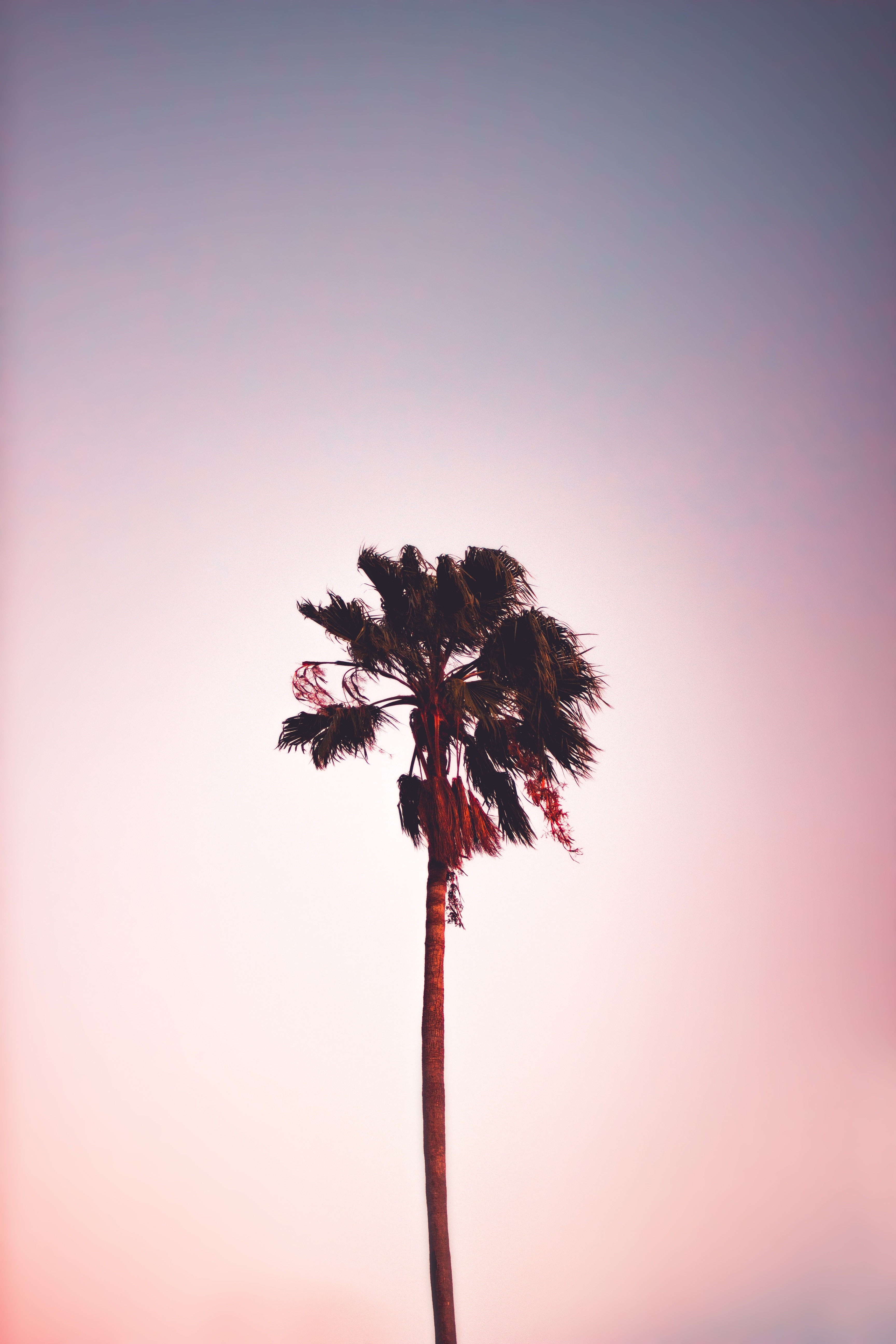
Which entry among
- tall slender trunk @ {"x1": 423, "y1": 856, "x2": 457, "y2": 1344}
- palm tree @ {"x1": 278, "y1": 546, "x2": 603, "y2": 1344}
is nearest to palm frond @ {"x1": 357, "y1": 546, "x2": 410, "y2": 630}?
palm tree @ {"x1": 278, "y1": 546, "x2": 603, "y2": 1344}

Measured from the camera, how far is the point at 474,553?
1293 centimetres

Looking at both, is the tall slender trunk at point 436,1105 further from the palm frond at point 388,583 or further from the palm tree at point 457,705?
the palm frond at point 388,583

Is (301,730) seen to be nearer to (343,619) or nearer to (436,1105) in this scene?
(343,619)

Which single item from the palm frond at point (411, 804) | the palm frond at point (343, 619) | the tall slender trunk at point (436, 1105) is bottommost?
the tall slender trunk at point (436, 1105)

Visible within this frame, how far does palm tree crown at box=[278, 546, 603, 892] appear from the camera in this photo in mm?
12461

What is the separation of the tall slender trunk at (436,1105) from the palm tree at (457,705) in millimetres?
26

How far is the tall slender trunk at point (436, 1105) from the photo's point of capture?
35.7 ft

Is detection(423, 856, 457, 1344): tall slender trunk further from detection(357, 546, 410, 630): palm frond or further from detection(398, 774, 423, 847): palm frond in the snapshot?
detection(357, 546, 410, 630): palm frond

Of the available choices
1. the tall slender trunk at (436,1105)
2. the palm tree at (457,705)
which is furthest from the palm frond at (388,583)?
the tall slender trunk at (436,1105)

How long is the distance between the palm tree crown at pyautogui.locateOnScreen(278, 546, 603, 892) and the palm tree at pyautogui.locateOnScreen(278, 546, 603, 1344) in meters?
0.01

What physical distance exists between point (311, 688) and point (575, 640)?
128 inches

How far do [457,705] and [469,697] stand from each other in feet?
0.58

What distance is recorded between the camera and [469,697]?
40.9 feet

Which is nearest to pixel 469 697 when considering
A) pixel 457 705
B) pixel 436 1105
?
pixel 457 705
